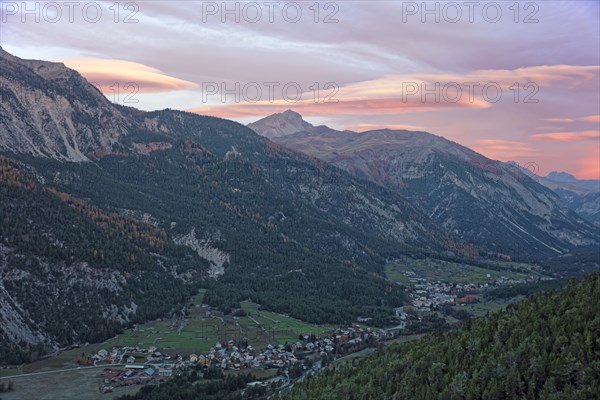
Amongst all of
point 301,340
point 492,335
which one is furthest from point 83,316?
point 492,335

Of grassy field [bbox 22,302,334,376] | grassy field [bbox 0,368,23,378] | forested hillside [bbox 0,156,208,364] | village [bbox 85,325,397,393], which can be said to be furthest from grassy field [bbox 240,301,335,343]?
grassy field [bbox 0,368,23,378]

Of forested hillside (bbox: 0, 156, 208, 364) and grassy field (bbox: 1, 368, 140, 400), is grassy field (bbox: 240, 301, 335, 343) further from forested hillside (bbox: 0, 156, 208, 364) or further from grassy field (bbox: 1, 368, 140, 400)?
grassy field (bbox: 1, 368, 140, 400)

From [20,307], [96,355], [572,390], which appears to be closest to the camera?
[572,390]

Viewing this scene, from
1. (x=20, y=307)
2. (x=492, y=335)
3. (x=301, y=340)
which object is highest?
(x=492, y=335)

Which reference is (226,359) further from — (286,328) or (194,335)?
→ (286,328)

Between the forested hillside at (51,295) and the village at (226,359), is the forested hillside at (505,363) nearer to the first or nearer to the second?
the village at (226,359)

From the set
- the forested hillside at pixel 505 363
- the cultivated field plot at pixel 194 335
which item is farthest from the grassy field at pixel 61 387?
the forested hillside at pixel 505 363

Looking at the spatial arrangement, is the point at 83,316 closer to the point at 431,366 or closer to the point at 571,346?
the point at 431,366
